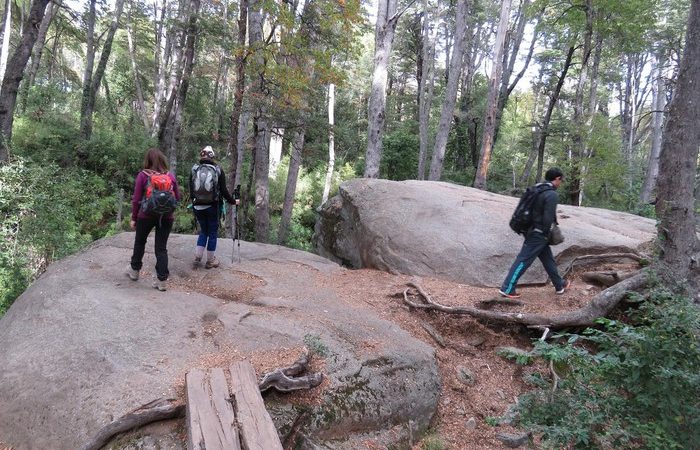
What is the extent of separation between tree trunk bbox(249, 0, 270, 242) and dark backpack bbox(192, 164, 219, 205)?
4207mm

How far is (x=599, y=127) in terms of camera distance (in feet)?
49.4

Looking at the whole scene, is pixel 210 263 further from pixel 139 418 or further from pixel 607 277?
pixel 607 277

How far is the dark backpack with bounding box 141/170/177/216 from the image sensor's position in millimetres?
5297

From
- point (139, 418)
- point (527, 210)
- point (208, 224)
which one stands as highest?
point (527, 210)

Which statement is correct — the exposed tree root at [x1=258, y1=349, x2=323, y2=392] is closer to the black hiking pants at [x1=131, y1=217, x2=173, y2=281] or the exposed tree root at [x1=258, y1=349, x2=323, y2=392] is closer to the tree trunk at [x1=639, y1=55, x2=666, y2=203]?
the black hiking pants at [x1=131, y1=217, x2=173, y2=281]

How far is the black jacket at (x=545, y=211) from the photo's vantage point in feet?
20.7

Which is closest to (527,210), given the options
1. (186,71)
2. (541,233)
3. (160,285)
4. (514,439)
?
(541,233)

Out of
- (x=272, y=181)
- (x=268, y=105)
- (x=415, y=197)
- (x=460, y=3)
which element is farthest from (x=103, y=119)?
(x=415, y=197)

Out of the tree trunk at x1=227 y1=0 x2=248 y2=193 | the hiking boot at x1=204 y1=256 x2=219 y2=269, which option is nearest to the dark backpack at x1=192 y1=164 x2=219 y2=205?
the hiking boot at x1=204 y1=256 x2=219 y2=269

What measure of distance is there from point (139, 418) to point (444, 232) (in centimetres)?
634

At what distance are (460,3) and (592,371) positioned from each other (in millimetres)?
15443

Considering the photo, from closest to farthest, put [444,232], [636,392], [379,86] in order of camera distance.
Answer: [636,392] → [444,232] → [379,86]

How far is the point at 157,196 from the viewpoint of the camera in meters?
5.30

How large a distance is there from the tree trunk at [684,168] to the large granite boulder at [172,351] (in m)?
3.62
